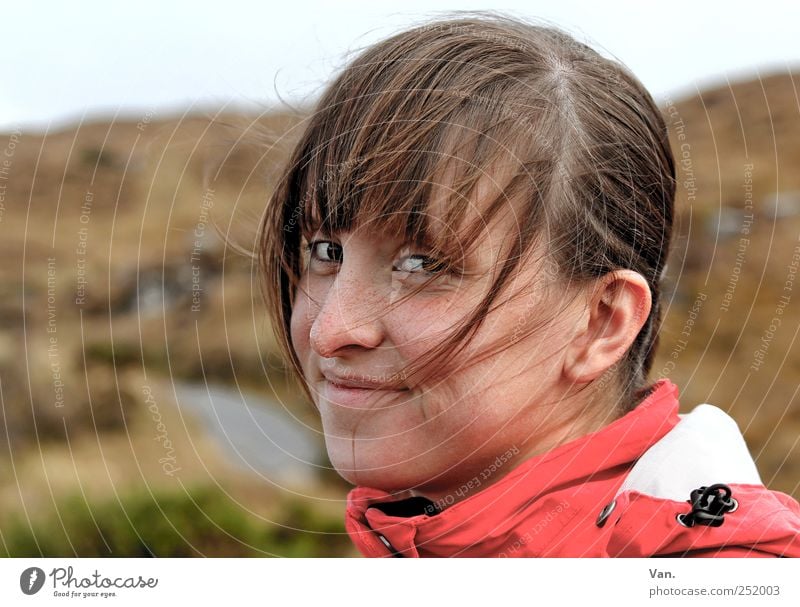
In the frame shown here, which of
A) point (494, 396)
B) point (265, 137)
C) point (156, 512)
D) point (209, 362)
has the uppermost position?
point (265, 137)

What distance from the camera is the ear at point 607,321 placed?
546 mm

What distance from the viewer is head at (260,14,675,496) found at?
1.70 feet

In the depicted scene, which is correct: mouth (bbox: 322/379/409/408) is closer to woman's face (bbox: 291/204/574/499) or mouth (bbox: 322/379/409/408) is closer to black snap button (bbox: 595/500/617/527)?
woman's face (bbox: 291/204/574/499)

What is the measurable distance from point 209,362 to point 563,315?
0.46 metres

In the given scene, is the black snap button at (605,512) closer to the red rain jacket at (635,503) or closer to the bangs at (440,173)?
the red rain jacket at (635,503)

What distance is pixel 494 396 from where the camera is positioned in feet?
1.78

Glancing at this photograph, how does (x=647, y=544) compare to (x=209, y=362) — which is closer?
(x=647, y=544)

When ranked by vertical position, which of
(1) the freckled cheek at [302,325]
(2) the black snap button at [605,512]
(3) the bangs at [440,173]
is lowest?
(2) the black snap button at [605,512]

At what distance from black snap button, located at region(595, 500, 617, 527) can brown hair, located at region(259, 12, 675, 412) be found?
80mm
